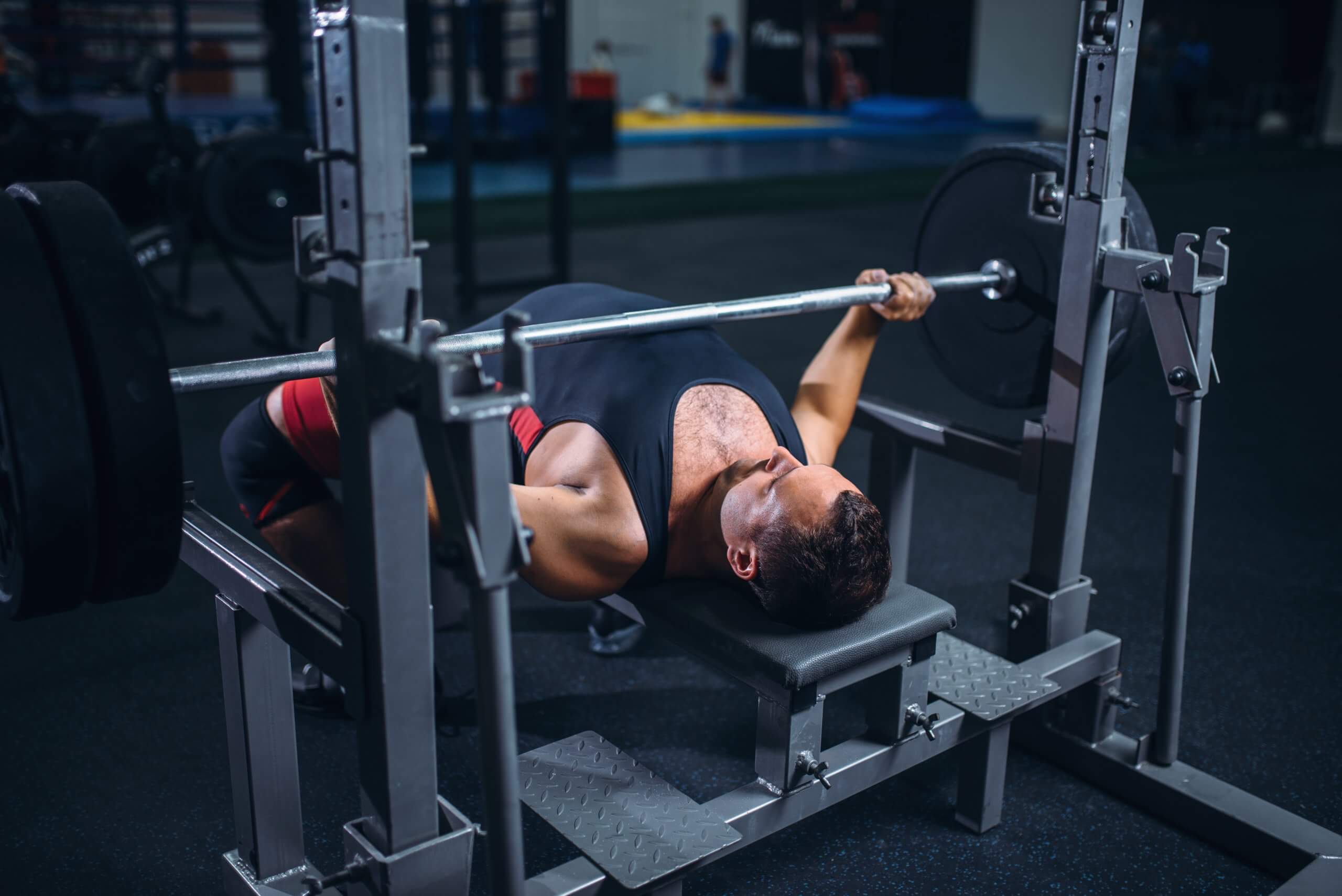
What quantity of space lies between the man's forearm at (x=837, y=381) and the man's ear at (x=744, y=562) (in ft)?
Result: 1.22

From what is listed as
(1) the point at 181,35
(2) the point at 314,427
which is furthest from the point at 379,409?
(1) the point at 181,35

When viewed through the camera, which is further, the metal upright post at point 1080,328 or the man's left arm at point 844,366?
the man's left arm at point 844,366

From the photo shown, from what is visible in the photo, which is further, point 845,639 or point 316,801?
point 316,801

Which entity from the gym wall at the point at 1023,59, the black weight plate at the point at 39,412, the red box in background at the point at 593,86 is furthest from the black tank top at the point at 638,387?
the gym wall at the point at 1023,59

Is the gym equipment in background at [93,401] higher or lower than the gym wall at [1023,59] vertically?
lower

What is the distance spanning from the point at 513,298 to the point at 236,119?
360cm

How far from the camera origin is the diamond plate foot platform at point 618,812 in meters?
1.18

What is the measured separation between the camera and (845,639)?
1269mm

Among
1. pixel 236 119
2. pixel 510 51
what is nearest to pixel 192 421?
pixel 236 119

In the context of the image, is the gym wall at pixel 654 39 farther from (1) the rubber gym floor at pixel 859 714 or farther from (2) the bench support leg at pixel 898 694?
(2) the bench support leg at pixel 898 694

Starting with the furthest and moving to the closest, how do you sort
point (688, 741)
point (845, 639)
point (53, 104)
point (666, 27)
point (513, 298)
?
1. point (666, 27)
2. point (53, 104)
3. point (513, 298)
4. point (688, 741)
5. point (845, 639)

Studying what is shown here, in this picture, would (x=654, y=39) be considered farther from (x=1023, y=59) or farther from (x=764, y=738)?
(x=764, y=738)

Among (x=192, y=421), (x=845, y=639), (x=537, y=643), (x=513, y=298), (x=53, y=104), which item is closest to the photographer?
(x=845, y=639)

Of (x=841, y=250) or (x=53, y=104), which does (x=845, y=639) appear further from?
(x=53, y=104)
